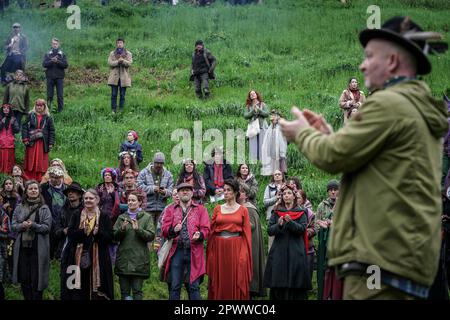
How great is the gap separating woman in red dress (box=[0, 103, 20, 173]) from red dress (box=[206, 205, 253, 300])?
7.80 m

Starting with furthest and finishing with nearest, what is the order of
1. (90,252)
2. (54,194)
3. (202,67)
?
1. (202,67)
2. (54,194)
3. (90,252)

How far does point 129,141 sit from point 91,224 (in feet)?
20.9

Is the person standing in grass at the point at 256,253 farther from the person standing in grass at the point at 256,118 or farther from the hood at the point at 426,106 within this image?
the hood at the point at 426,106

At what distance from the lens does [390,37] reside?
486 cm

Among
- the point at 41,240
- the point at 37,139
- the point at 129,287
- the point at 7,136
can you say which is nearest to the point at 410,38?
the point at 129,287

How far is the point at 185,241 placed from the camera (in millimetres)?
12250

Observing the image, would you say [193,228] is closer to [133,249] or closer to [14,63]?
[133,249]

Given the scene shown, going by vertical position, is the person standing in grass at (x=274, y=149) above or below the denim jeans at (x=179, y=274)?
above

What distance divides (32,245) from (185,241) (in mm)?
2153

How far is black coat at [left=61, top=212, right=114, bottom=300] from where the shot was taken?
39.1 ft

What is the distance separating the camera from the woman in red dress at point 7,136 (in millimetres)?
18703

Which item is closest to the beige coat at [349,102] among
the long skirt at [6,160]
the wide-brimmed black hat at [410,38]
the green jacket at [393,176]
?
the long skirt at [6,160]

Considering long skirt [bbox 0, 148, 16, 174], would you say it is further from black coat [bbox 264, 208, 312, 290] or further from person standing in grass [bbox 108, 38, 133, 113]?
black coat [bbox 264, 208, 312, 290]

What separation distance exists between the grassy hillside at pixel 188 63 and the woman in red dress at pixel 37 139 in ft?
3.27
